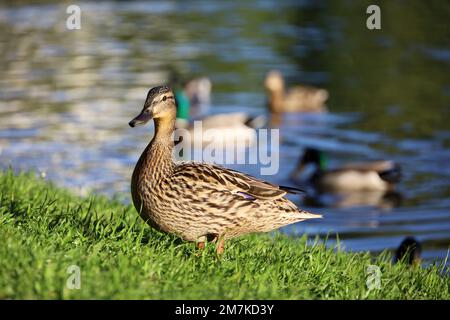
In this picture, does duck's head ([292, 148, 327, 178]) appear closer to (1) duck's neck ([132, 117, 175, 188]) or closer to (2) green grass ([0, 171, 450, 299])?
(2) green grass ([0, 171, 450, 299])

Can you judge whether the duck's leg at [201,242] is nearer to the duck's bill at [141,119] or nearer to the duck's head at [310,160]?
the duck's bill at [141,119]

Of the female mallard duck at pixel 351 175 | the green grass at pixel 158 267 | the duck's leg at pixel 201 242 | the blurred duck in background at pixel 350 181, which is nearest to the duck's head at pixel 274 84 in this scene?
the blurred duck in background at pixel 350 181

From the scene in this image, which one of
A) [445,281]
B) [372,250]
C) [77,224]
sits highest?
[77,224]

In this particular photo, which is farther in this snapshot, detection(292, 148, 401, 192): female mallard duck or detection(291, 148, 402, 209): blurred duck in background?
detection(292, 148, 401, 192): female mallard duck

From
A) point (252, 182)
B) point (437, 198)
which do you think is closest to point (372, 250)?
point (437, 198)

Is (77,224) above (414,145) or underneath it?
above

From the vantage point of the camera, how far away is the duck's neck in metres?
7.09

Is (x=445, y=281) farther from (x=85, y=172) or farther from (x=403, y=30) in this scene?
(x=403, y=30)

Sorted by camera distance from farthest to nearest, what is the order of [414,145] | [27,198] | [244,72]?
1. [244,72]
2. [414,145]
3. [27,198]

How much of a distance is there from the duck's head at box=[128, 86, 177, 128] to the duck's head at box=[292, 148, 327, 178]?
9.68 metres

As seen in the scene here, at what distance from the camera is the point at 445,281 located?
7.53 meters

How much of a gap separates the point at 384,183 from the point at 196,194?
962 centimetres

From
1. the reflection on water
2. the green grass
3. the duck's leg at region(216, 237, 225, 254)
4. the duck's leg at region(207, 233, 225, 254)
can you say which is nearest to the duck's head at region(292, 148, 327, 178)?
the reflection on water

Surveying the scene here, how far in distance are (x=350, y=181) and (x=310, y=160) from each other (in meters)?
0.90
